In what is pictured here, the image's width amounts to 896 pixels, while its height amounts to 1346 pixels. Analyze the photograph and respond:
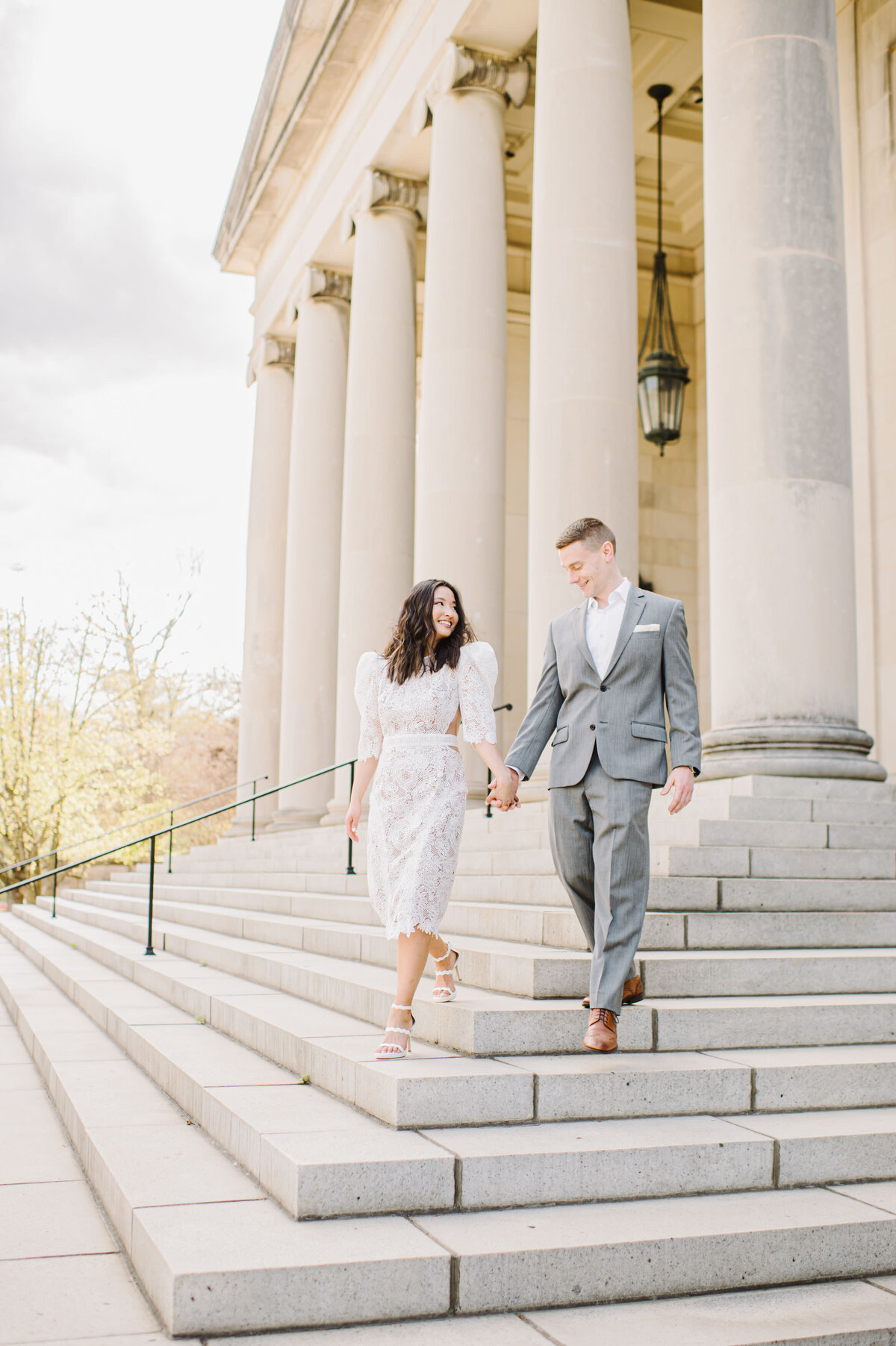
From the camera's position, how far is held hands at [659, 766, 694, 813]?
20.1 ft

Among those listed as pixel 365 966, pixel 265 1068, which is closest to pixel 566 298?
pixel 365 966

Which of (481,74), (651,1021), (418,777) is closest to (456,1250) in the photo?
(651,1021)

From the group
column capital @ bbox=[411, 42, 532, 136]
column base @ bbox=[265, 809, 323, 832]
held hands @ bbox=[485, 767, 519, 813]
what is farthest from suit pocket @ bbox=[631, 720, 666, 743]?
column base @ bbox=[265, 809, 323, 832]

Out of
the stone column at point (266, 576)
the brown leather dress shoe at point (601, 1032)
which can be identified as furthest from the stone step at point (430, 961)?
the stone column at point (266, 576)

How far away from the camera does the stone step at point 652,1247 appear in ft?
15.4

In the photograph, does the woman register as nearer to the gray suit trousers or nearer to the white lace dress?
the white lace dress

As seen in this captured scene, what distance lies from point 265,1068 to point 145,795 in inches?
1919

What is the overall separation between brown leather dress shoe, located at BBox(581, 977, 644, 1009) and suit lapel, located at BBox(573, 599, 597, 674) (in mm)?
1705

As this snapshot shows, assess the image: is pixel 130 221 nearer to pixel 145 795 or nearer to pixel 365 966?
pixel 145 795

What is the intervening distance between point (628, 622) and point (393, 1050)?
2.54m

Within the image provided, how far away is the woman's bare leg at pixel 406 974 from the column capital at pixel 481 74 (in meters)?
15.8

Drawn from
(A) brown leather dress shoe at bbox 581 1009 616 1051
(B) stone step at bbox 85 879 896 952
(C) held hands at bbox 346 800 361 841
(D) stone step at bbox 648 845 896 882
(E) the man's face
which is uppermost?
(E) the man's face

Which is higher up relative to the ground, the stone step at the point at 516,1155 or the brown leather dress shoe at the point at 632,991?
the brown leather dress shoe at the point at 632,991

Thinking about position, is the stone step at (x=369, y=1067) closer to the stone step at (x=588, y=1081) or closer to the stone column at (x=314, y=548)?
the stone step at (x=588, y=1081)
